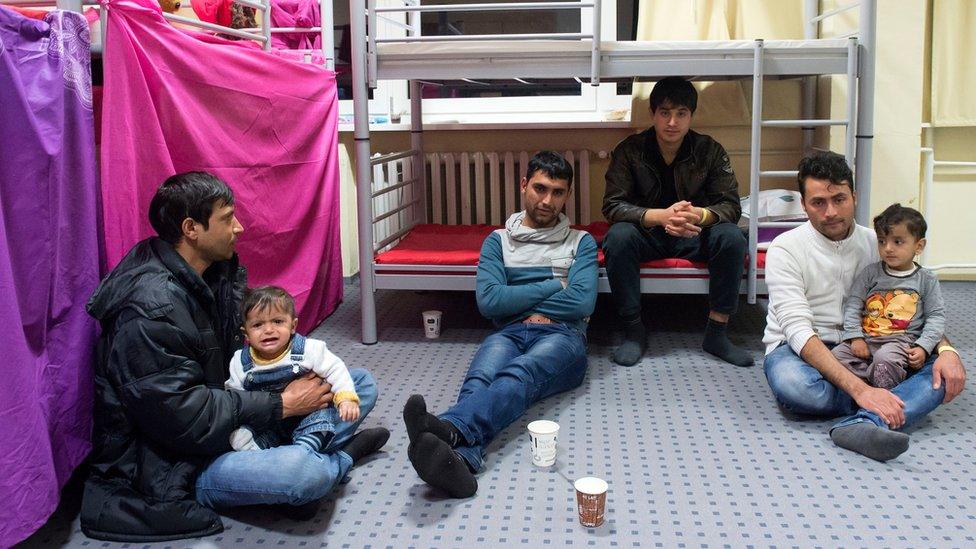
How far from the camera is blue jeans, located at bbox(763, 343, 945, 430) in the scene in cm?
254

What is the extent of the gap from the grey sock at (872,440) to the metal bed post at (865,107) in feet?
4.13

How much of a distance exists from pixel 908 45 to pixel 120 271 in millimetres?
3783

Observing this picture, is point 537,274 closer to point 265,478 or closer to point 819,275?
point 819,275

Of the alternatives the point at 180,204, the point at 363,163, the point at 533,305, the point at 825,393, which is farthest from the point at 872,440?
the point at 363,163

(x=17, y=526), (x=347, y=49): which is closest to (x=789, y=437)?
(x=17, y=526)

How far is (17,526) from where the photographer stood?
179cm

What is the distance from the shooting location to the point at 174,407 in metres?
1.95

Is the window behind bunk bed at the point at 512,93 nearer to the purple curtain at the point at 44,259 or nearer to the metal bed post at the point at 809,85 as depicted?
the metal bed post at the point at 809,85

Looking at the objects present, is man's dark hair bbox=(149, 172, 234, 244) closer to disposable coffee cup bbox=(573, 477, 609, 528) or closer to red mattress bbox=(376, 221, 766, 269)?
disposable coffee cup bbox=(573, 477, 609, 528)

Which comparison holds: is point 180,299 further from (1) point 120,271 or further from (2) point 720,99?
(2) point 720,99

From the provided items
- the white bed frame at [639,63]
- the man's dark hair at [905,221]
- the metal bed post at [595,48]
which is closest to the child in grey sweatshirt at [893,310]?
the man's dark hair at [905,221]

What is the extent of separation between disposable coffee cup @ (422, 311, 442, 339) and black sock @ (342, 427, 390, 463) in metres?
1.24

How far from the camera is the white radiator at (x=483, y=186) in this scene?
4.60 metres

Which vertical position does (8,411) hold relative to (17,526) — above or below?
above
